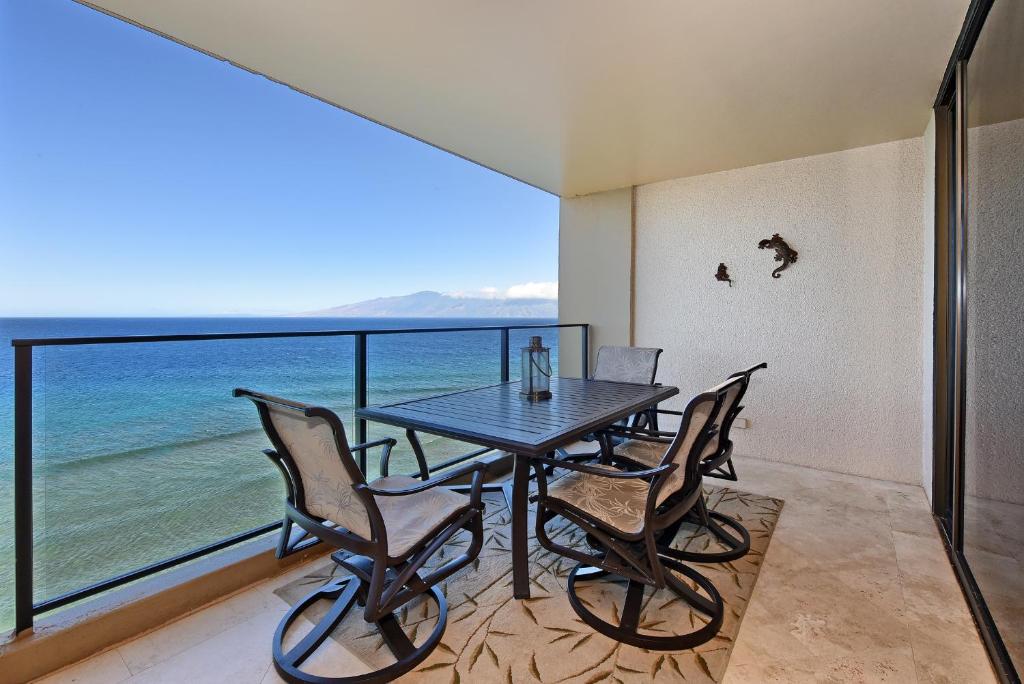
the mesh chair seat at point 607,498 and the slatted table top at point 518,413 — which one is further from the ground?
the slatted table top at point 518,413

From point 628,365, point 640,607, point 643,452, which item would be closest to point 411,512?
point 640,607

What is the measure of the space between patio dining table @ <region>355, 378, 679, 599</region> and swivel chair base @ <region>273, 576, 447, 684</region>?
48cm

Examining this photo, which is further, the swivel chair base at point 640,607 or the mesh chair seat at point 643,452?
the mesh chair seat at point 643,452

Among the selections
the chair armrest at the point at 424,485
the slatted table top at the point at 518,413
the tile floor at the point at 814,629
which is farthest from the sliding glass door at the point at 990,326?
the chair armrest at the point at 424,485

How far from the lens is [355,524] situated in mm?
1373

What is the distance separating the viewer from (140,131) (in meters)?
15.2

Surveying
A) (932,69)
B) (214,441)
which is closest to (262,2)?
(932,69)

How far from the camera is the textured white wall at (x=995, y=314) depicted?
59.5 inches

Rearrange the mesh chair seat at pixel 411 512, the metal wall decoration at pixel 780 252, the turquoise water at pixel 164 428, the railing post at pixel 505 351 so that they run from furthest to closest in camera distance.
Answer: the turquoise water at pixel 164 428, the metal wall decoration at pixel 780 252, the railing post at pixel 505 351, the mesh chair seat at pixel 411 512

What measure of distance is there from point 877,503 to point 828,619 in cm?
165

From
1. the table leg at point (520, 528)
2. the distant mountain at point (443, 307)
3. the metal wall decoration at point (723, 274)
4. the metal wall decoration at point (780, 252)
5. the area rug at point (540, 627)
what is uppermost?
the distant mountain at point (443, 307)

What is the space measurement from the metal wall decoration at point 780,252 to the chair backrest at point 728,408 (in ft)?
6.74

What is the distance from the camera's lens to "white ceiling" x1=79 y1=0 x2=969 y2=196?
6.27 feet

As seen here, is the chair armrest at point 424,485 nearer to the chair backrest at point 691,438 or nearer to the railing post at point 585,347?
the chair backrest at point 691,438
